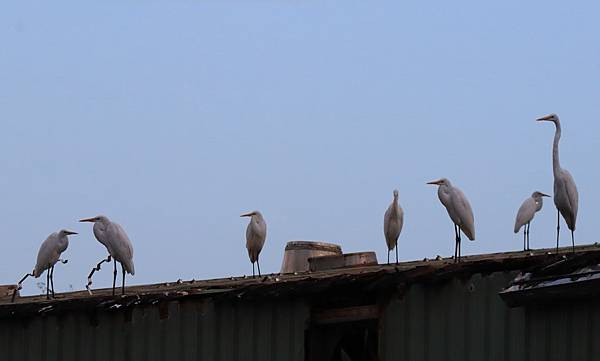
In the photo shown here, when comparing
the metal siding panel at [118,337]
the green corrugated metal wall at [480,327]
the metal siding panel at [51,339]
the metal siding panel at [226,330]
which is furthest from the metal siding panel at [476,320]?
the metal siding panel at [51,339]

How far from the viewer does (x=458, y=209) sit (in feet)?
64.8

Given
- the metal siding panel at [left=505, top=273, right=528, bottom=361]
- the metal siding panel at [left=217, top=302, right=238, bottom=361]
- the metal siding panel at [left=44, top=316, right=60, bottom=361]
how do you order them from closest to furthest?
the metal siding panel at [left=505, top=273, right=528, bottom=361] → the metal siding panel at [left=217, top=302, right=238, bottom=361] → the metal siding panel at [left=44, top=316, right=60, bottom=361]

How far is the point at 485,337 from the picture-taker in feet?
44.5

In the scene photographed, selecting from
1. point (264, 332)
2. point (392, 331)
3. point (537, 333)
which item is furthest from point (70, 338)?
point (537, 333)

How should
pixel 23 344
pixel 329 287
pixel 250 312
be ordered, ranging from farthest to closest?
pixel 23 344 < pixel 250 312 < pixel 329 287

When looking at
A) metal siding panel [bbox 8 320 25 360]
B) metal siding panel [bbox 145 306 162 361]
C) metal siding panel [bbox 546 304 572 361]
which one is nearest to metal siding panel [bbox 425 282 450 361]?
metal siding panel [bbox 546 304 572 361]

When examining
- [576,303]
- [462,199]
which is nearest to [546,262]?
[576,303]

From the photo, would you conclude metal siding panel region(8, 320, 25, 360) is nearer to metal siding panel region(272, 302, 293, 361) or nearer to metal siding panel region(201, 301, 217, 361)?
metal siding panel region(201, 301, 217, 361)

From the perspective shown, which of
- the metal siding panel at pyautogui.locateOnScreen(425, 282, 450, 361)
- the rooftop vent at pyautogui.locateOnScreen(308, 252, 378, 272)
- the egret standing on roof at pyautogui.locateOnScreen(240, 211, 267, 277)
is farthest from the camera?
the egret standing on roof at pyautogui.locateOnScreen(240, 211, 267, 277)

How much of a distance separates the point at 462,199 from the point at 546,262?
6543 millimetres

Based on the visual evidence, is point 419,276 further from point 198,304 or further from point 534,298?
point 198,304

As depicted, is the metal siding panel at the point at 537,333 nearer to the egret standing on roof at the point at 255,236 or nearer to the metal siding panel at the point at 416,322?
the metal siding panel at the point at 416,322

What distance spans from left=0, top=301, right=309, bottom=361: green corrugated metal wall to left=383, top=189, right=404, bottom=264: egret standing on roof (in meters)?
7.05

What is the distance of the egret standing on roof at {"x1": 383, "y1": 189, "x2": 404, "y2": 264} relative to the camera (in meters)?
22.7
